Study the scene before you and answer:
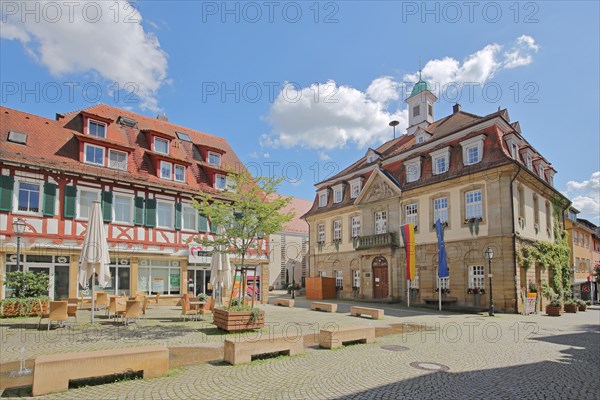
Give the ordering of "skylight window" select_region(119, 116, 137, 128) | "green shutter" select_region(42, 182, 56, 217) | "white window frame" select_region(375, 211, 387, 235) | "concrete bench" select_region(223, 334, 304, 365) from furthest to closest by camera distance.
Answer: "white window frame" select_region(375, 211, 387, 235), "skylight window" select_region(119, 116, 137, 128), "green shutter" select_region(42, 182, 56, 217), "concrete bench" select_region(223, 334, 304, 365)

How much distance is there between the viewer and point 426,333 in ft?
45.3

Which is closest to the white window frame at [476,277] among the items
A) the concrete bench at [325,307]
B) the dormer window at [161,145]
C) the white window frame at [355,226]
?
the concrete bench at [325,307]

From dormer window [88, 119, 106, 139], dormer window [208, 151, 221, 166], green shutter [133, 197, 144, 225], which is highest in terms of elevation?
dormer window [88, 119, 106, 139]

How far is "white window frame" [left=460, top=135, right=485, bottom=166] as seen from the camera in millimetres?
24234

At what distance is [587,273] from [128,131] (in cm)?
4152

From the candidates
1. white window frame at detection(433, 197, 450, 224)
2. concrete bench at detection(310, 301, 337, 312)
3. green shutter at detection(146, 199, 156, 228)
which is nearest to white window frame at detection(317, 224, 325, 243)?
white window frame at detection(433, 197, 450, 224)

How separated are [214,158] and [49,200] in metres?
11.0

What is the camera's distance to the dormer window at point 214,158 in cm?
2792

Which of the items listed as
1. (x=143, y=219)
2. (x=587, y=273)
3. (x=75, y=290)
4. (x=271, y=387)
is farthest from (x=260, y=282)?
(x=587, y=273)

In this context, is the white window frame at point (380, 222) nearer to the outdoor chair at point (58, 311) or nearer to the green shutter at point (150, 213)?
the green shutter at point (150, 213)

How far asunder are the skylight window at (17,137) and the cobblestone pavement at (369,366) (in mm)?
9304

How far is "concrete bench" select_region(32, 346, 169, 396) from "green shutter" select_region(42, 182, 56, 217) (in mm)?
14506

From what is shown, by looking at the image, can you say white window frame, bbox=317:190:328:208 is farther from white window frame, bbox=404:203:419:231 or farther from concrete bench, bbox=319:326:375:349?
concrete bench, bbox=319:326:375:349

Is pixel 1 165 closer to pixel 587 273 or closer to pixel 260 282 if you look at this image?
pixel 260 282
